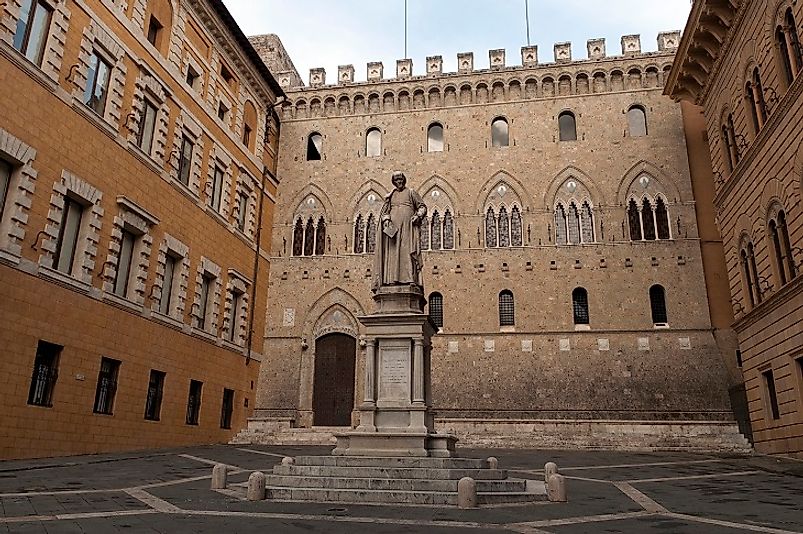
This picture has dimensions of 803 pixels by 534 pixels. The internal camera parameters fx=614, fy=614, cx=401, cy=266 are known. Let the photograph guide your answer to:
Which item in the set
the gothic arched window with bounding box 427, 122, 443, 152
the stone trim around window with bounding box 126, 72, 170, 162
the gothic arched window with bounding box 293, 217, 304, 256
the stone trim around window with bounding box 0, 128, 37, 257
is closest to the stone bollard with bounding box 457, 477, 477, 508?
the stone trim around window with bounding box 0, 128, 37, 257

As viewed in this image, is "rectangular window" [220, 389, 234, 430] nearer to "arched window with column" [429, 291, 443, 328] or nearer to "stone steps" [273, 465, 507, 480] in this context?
"arched window with column" [429, 291, 443, 328]

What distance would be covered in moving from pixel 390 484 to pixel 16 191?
414 inches

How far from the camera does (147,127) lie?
18.4 m

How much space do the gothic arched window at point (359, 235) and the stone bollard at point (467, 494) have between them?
61.9ft

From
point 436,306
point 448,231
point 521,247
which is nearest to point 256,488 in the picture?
point 436,306

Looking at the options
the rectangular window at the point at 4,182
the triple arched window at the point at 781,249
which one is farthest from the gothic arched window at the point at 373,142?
the triple arched window at the point at 781,249

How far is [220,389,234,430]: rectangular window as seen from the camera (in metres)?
22.2

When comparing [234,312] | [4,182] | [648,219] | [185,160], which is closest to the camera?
[4,182]

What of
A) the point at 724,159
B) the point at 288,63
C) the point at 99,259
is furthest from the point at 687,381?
the point at 288,63

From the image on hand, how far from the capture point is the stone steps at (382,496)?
8.11 metres

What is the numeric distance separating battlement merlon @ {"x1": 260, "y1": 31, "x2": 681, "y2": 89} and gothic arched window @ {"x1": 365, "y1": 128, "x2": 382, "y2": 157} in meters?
2.35

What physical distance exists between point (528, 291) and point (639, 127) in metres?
8.51

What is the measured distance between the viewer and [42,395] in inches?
545

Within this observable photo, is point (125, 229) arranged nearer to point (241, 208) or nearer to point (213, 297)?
point (213, 297)
